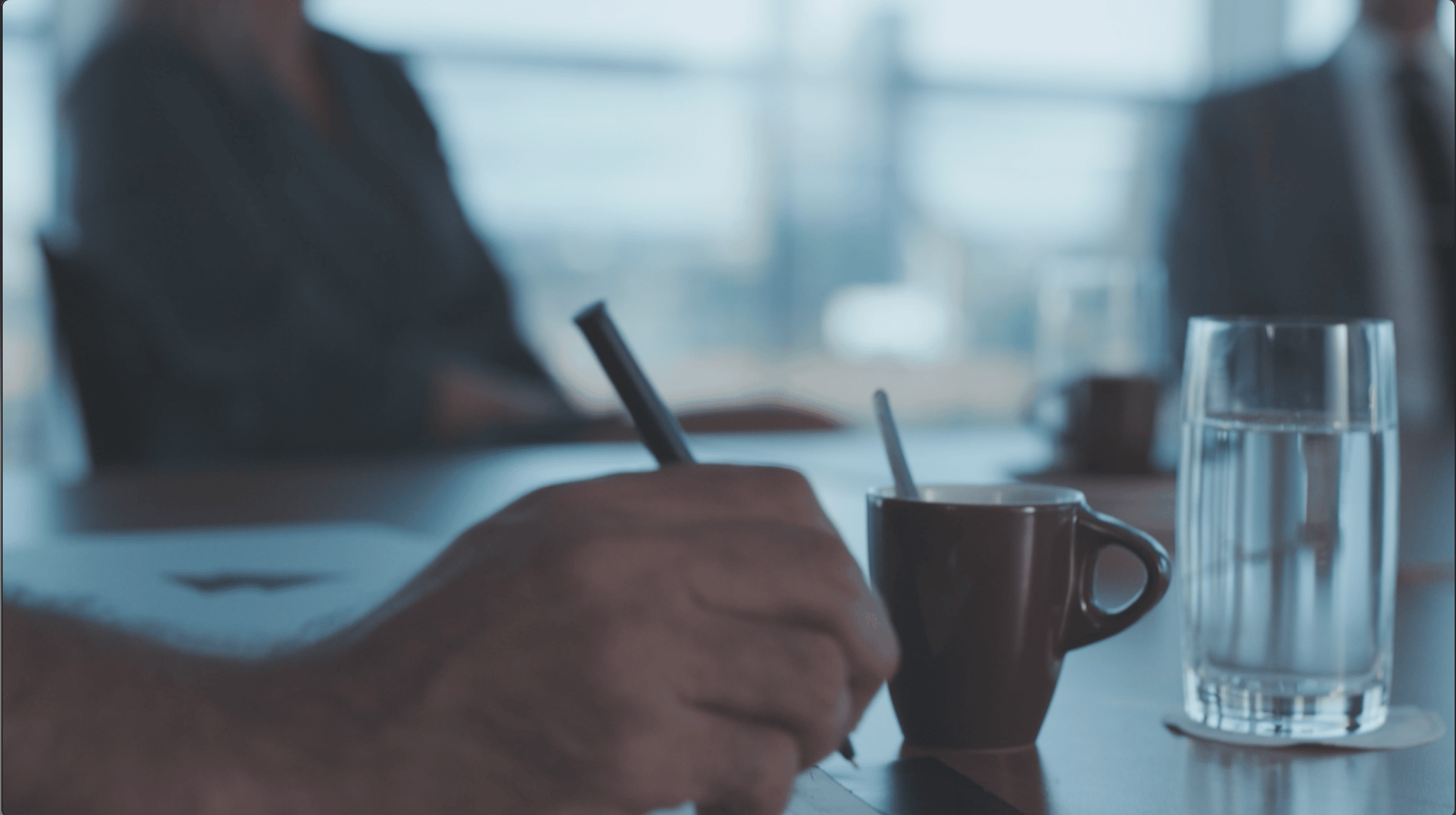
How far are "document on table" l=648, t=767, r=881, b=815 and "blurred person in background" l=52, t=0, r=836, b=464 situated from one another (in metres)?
0.98

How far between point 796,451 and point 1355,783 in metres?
0.86

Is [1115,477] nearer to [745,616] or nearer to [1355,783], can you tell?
[1355,783]

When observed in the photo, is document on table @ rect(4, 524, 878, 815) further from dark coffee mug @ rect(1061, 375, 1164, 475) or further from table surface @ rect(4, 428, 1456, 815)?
dark coffee mug @ rect(1061, 375, 1164, 475)

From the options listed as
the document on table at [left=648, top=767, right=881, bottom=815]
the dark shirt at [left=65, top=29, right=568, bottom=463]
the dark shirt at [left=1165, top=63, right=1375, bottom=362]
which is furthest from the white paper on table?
the dark shirt at [left=1165, top=63, right=1375, bottom=362]

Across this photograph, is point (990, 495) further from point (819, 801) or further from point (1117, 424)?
point (1117, 424)

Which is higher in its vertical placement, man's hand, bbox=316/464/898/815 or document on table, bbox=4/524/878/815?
man's hand, bbox=316/464/898/815

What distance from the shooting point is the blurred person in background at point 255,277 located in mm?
1408

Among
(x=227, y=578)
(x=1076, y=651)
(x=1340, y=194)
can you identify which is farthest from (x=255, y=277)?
(x=1340, y=194)

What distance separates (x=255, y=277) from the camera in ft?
4.88

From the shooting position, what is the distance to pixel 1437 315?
250 cm

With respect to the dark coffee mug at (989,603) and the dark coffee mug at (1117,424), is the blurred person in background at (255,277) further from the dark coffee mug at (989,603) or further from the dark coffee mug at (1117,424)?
the dark coffee mug at (989,603)

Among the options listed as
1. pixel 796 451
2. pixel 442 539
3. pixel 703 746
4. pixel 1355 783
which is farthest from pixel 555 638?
pixel 796 451

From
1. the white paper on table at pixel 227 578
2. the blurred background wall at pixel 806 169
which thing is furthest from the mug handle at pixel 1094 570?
the blurred background wall at pixel 806 169

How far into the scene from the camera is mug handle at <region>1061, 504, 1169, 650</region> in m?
0.44
